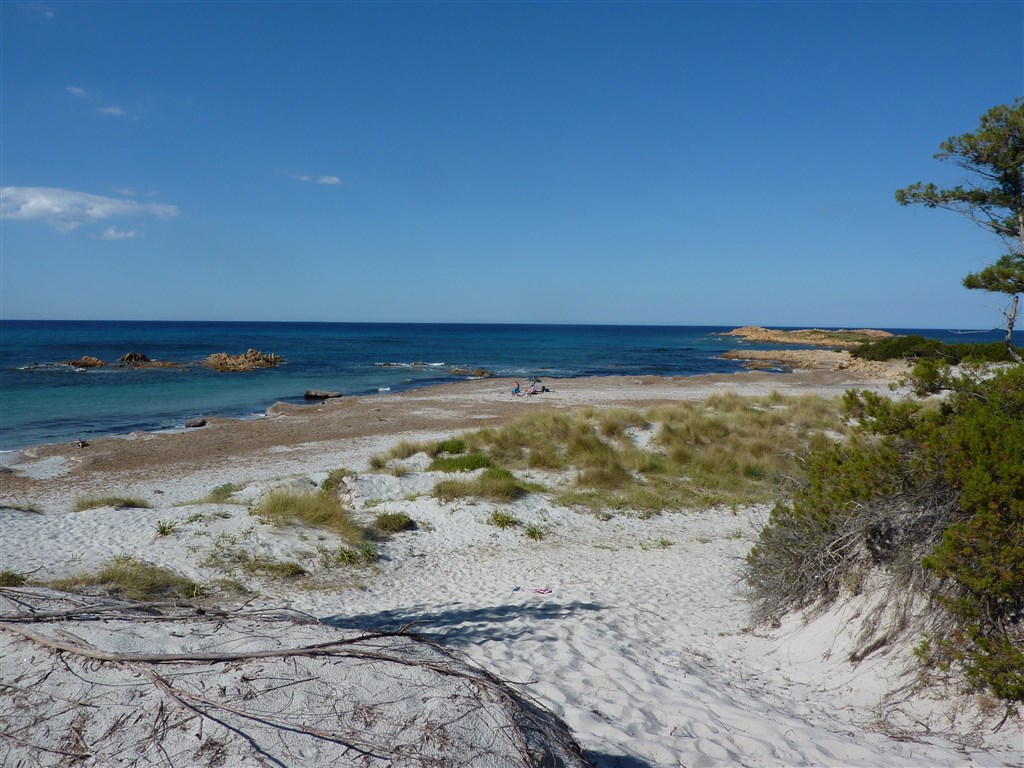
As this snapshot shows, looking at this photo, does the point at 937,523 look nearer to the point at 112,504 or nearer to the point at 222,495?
the point at 222,495

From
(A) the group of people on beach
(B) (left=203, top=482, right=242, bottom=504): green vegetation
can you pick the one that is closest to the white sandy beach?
(B) (left=203, top=482, right=242, bottom=504): green vegetation

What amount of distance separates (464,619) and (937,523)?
4858mm

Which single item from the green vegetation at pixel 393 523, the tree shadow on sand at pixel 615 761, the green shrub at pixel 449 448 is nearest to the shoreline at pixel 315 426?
the green shrub at pixel 449 448

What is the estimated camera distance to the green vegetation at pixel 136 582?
7691 mm

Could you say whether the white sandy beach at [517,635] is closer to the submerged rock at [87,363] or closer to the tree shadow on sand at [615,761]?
the tree shadow on sand at [615,761]

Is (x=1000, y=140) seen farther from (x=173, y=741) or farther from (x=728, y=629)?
(x=173, y=741)

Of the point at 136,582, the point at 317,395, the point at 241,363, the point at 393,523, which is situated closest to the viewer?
the point at 136,582

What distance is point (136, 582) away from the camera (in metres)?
7.90

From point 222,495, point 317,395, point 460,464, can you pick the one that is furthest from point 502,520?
point 317,395

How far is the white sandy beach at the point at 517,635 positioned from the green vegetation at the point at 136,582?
1.42 ft

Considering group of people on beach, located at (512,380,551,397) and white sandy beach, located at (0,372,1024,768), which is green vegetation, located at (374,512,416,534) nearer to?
white sandy beach, located at (0,372,1024,768)

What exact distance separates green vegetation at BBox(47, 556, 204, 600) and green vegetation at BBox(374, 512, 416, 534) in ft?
11.5

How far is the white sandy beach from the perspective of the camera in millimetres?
3100

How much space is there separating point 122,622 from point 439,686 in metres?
2.15
